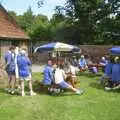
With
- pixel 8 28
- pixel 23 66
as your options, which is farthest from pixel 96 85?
pixel 8 28

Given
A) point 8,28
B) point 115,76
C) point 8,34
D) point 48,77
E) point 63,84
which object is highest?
point 8,28

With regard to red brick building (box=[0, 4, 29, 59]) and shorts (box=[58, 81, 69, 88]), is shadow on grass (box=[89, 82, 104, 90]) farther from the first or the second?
red brick building (box=[0, 4, 29, 59])

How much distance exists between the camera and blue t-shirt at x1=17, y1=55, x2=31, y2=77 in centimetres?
1546

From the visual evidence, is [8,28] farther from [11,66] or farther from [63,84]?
[63,84]

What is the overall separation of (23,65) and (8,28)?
15861 mm

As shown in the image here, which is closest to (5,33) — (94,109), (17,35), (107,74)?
(17,35)

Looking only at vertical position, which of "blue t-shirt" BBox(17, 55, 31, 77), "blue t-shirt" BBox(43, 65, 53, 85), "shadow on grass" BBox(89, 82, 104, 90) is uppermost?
"blue t-shirt" BBox(17, 55, 31, 77)

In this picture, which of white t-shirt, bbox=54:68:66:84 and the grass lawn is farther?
white t-shirt, bbox=54:68:66:84

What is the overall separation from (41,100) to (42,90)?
2.51 m

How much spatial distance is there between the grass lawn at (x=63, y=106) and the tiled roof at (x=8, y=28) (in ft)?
44.5

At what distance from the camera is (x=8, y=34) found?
1176 inches

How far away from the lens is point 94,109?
13016 mm

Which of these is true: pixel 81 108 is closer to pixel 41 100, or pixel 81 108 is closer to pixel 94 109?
pixel 94 109

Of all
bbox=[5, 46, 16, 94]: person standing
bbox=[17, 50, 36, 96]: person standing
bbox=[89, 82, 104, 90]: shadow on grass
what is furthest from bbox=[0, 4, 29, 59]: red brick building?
bbox=[17, 50, 36, 96]: person standing
